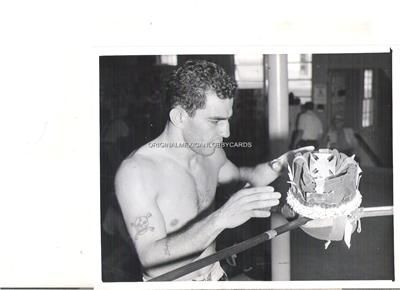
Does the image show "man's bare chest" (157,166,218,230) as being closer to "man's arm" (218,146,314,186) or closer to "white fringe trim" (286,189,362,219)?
"man's arm" (218,146,314,186)

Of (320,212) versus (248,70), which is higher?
(248,70)

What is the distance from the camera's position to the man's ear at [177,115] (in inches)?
60.2

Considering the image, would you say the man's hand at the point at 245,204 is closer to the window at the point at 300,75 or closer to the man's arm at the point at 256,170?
the man's arm at the point at 256,170

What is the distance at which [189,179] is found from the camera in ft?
5.06

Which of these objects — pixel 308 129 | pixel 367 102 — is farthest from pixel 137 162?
pixel 367 102

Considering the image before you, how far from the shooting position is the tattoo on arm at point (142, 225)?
153 cm

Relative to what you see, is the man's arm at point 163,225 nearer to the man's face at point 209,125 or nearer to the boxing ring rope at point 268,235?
the boxing ring rope at point 268,235

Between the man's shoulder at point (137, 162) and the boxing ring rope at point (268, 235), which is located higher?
the man's shoulder at point (137, 162)

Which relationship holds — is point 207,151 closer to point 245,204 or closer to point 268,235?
point 245,204

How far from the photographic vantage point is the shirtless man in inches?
60.1

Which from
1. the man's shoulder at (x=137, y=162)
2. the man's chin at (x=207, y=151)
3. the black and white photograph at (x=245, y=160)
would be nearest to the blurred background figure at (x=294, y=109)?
the black and white photograph at (x=245, y=160)

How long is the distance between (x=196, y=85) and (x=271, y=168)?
0.31 metres

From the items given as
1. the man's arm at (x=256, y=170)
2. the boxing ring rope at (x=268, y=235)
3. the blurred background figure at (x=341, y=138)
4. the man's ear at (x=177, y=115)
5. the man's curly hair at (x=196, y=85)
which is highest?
the man's curly hair at (x=196, y=85)
